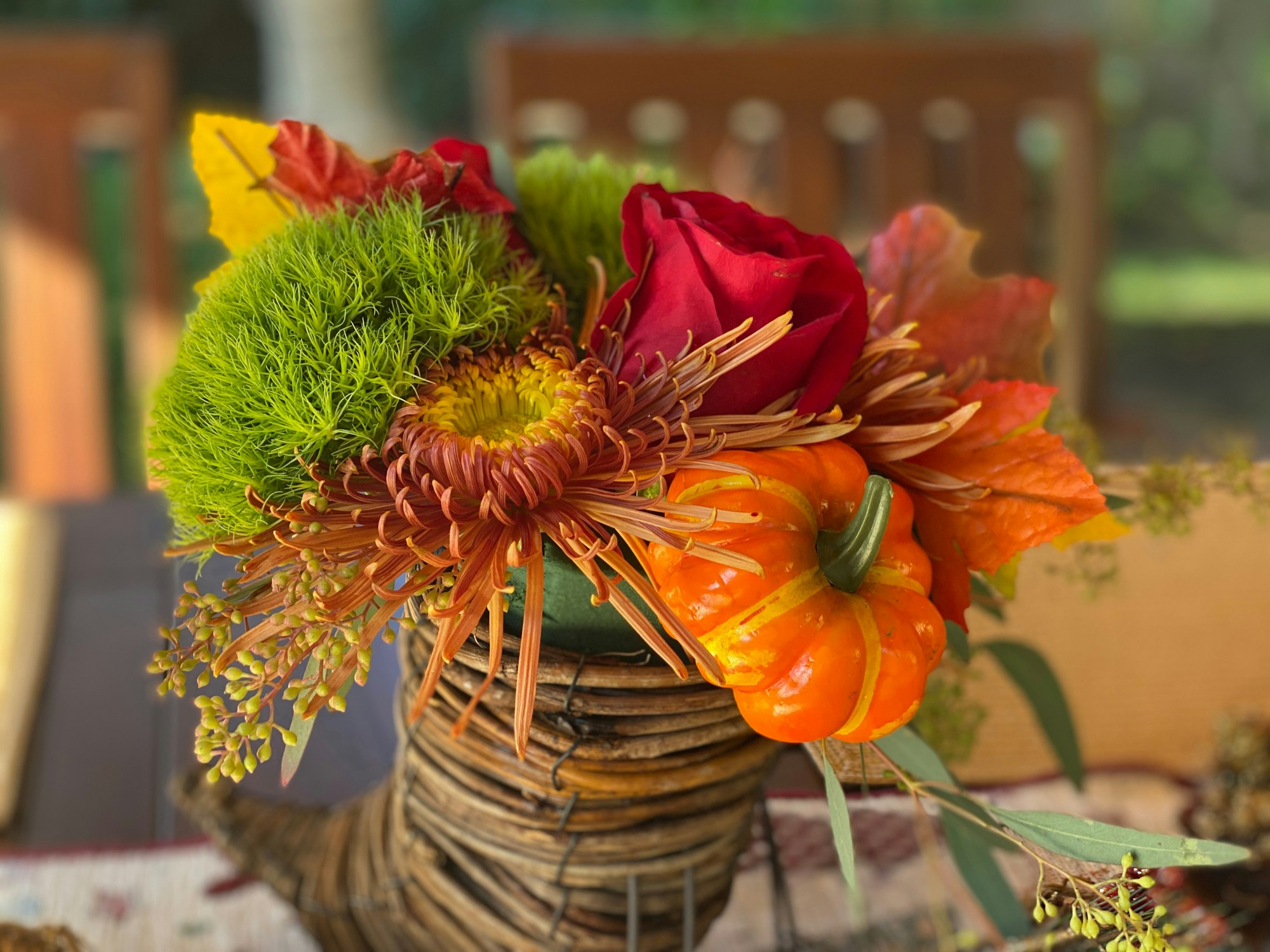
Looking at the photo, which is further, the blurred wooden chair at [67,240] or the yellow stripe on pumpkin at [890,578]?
the blurred wooden chair at [67,240]

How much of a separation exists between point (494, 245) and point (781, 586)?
14 centimetres

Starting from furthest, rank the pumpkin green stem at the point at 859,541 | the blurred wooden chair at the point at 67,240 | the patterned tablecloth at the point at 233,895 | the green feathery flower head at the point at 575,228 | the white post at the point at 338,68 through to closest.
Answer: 1. the white post at the point at 338,68
2. the blurred wooden chair at the point at 67,240
3. the patterned tablecloth at the point at 233,895
4. the green feathery flower head at the point at 575,228
5. the pumpkin green stem at the point at 859,541

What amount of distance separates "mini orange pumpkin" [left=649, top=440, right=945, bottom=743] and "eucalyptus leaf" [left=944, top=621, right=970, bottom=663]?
0.05m

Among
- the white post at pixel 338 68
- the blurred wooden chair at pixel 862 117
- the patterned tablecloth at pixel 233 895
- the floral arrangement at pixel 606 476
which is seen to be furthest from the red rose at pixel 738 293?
the white post at pixel 338 68

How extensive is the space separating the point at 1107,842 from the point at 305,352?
251 mm

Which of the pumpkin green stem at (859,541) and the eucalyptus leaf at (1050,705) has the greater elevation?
the pumpkin green stem at (859,541)

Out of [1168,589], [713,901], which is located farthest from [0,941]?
[1168,589]

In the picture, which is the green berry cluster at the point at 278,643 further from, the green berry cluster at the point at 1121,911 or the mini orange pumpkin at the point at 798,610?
the green berry cluster at the point at 1121,911

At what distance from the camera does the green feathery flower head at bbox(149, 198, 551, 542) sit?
1.00 feet

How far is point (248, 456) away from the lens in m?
0.31

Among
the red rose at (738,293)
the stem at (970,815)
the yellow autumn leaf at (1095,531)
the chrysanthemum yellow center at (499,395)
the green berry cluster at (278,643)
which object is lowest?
the stem at (970,815)

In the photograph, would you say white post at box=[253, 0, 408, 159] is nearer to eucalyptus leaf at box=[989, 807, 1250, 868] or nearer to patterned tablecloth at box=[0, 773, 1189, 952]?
patterned tablecloth at box=[0, 773, 1189, 952]

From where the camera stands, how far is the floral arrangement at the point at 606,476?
30cm

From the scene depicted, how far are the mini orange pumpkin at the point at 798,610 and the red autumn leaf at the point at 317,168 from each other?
0.48ft
